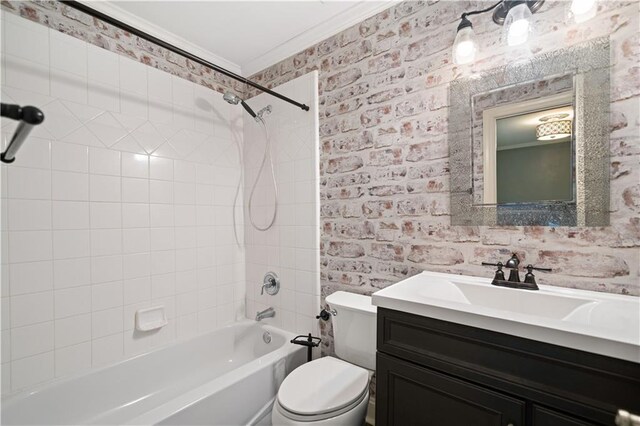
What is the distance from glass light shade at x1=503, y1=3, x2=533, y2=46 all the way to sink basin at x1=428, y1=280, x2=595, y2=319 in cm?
105

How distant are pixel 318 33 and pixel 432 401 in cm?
210

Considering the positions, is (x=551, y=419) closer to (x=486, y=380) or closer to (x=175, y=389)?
(x=486, y=380)

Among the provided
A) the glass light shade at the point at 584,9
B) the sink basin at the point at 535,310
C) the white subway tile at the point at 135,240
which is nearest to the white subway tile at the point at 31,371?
the white subway tile at the point at 135,240

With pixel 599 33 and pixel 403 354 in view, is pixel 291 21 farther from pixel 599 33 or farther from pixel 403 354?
pixel 403 354

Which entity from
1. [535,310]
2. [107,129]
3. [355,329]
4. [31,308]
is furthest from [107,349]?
[535,310]

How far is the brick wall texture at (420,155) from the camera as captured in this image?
3.43 ft

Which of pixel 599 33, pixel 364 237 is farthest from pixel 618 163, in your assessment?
pixel 364 237

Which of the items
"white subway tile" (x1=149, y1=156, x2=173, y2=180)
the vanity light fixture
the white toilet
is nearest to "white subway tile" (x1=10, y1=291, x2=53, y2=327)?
"white subway tile" (x1=149, y1=156, x2=173, y2=180)

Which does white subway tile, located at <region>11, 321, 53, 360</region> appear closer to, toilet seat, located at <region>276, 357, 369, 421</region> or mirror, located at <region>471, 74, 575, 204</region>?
toilet seat, located at <region>276, 357, 369, 421</region>

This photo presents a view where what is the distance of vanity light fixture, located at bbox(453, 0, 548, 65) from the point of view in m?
1.16

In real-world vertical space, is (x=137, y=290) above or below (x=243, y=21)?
below

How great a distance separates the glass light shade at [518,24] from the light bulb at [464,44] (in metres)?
0.13

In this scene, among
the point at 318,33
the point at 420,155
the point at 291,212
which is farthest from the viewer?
the point at 291,212

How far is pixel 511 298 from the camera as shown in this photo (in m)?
1.13
